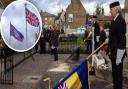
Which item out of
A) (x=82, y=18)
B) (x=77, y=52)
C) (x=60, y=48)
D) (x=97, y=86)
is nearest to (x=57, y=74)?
(x=97, y=86)

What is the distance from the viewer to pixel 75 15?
11069 centimetres

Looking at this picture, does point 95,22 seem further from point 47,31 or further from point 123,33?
point 47,31

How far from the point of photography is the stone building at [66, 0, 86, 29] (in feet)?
355

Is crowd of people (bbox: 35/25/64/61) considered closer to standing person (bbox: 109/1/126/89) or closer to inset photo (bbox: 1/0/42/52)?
standing person (bbox: 109/1/126/89)

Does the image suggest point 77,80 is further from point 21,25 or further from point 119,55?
point 21,25

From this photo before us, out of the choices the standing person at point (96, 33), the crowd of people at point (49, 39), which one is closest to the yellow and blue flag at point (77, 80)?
the standing person at point (96, 33)

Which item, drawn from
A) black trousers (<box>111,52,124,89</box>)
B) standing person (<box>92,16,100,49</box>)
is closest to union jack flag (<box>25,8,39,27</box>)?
black trousers (<box>111,52,124,89</box>)

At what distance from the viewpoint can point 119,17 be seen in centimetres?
855

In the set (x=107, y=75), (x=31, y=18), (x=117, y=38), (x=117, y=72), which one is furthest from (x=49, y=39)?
(x=31, y=18)

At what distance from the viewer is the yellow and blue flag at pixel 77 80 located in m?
7.53

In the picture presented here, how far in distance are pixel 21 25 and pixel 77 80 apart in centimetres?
164

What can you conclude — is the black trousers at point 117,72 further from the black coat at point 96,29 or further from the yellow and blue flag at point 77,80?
the black coat at point 96,29

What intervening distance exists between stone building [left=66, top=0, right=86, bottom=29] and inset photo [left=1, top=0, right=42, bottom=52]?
323ft

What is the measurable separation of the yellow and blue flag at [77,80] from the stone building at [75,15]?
9764cm
